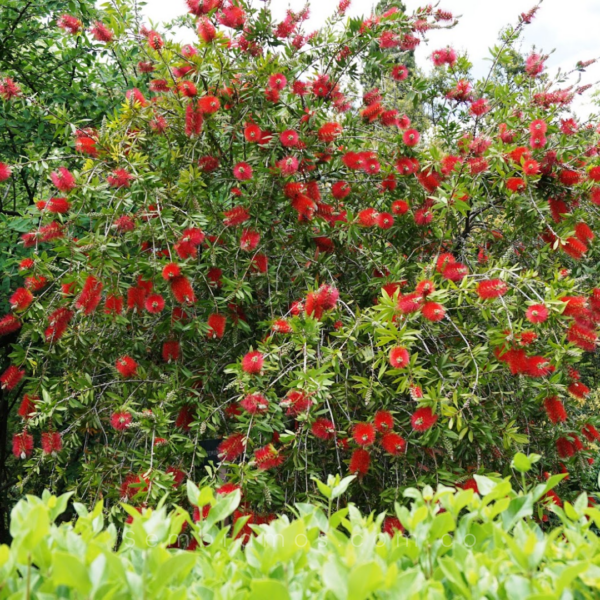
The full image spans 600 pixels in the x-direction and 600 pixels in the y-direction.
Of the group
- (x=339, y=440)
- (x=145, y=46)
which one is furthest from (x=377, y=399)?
(x=145, y=46)

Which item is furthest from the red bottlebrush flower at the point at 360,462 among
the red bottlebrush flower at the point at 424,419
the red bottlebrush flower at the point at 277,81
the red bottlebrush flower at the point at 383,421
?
the red bottlebrush flower at the point at 277,81

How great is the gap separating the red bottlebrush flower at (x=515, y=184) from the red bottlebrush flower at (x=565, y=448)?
120cm

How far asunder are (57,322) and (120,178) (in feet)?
2.42

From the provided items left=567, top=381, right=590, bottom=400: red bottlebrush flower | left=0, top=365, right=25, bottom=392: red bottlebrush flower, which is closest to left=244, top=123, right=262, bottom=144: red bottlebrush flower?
left=0, top=365, right=25, bottom=392: red bottlebrush flower

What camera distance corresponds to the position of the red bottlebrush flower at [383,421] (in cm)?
227

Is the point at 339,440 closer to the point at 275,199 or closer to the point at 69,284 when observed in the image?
the point at 275,199

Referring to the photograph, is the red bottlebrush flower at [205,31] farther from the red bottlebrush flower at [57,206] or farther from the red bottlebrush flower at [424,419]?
the red bottlebrush flower at [424,419]

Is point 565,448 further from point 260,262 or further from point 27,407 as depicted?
point 27,407

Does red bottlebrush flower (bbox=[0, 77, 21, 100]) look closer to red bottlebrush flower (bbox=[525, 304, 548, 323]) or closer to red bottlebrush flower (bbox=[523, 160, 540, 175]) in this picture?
red bottlebrush flower (bbox=[523, 160, 540, 175])

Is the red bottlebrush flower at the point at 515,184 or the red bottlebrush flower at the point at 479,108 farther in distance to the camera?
the red bottlebrush flower at the point at 479,108

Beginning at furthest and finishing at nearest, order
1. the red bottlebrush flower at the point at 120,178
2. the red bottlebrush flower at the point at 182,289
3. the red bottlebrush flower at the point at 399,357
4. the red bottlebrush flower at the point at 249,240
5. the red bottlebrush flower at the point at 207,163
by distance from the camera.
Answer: the red bottlebrush flower at the point at 207,163, the red bottlebrush flower at the point at 249,240, the red bottlebrush flower at the point at 120,178, the red bottlebrush flower at the point at 182,289, the red bottlebrush flower at the point at 399,357

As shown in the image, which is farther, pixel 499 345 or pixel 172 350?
pixel 172 350

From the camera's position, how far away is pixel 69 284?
2.66m

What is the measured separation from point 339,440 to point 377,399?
278mm
